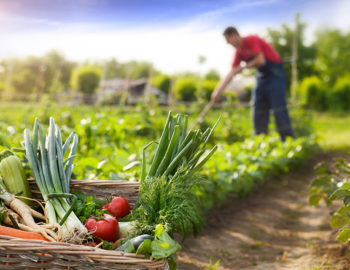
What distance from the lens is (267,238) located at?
120 inches

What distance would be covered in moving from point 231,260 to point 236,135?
12.6 ft

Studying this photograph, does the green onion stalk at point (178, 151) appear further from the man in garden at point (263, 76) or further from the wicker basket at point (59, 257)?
the man in garden at point (263, 76)

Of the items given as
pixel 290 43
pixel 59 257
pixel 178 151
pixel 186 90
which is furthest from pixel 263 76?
pixel 290 43

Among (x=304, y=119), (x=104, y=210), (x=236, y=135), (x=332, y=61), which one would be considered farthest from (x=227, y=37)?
(x=332, y=61)

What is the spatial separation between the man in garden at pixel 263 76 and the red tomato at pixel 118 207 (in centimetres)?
358

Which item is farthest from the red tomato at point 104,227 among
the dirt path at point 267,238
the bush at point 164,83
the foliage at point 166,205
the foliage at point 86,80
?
the bush at point 164,83

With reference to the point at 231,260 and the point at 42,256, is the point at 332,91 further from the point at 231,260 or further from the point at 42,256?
the point at 42,256

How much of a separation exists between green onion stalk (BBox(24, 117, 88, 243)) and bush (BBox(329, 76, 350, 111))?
16.3 metres

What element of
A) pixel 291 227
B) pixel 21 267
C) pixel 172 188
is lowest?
pixel 291 227

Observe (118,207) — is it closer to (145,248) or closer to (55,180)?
(55,180)

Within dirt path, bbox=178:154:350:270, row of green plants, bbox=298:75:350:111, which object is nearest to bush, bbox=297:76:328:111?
row of green plants, bbox=298:75:350:111

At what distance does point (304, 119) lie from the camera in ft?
24.1

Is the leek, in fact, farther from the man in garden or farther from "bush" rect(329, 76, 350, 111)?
"bush" rect(329, 76, 350, 111)

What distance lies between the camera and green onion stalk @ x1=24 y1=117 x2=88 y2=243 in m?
1.53
